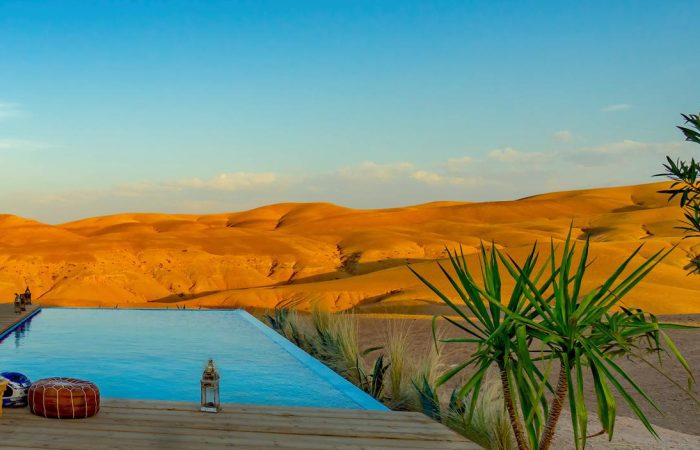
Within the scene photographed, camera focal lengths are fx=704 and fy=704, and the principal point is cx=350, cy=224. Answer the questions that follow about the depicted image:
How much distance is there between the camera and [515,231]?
48281 millimetres

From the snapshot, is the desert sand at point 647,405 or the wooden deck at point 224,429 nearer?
the wooden deck at point 224,429

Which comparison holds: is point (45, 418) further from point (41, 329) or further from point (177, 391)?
point (41, 329)

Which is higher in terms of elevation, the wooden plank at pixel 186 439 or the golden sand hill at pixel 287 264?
the wooden plank at pixel 186 439

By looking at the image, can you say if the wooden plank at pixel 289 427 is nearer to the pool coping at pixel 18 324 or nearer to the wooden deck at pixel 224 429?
the wooden deck at pixel 224 429

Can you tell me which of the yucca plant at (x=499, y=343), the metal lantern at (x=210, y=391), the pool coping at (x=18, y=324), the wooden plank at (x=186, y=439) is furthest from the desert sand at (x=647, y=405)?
the pool coping at (x=18, y=324)

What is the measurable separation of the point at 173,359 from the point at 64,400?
5.47 metres

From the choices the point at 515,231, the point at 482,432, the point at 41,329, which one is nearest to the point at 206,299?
the point at 41,329

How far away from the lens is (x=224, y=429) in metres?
4.25

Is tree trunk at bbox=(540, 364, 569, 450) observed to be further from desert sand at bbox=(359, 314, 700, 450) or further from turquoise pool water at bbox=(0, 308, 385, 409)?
turquoise pool water at bbox=(0, 308, 385, 409)

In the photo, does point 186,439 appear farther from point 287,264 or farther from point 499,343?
point 287,264

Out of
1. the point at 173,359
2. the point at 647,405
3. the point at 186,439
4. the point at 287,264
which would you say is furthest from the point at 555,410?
the point at 287,264

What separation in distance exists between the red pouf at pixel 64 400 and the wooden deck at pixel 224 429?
55 millimetres

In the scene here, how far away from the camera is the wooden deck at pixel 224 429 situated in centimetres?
392

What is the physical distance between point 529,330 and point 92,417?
276cm
